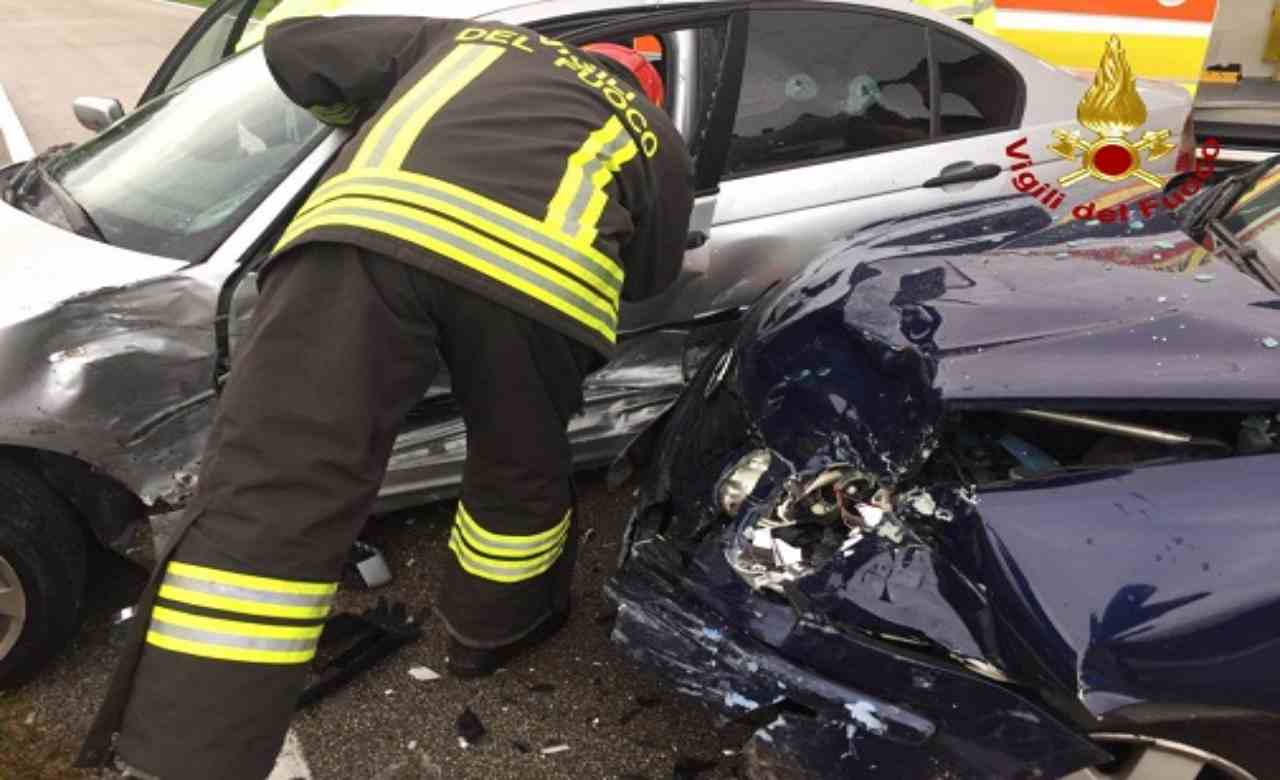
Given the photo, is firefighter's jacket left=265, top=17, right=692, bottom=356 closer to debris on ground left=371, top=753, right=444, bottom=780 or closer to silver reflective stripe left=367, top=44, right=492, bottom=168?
silver reflective stripe left=367, top=44, right=492, bottom=168

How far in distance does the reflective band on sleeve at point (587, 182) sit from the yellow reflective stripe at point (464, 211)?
0.04 meters

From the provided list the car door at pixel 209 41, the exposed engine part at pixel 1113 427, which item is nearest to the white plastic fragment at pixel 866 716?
the exposed engine part at pixel 1113 427

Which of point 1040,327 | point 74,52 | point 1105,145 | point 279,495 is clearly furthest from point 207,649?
point 74,52

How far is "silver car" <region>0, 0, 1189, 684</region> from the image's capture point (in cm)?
248

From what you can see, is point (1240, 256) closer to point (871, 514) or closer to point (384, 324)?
point (871, 514)

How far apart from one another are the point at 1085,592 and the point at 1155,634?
0.39 feet

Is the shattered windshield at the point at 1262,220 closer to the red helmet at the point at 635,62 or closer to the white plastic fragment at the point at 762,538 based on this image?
the white plastic fragment at the point at 762,538

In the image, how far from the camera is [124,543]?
266 centimetres

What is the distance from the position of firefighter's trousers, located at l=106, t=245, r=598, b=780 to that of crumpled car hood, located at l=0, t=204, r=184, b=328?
2.09 feet

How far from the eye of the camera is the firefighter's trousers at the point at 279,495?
1908 millimetres

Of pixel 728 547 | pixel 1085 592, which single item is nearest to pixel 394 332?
pixel 728 547

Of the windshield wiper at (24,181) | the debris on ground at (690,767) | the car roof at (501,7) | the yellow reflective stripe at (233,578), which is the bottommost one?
the debris on ground at (690,767)

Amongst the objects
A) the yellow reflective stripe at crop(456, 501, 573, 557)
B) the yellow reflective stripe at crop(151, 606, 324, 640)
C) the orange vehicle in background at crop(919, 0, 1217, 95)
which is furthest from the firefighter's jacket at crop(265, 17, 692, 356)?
the orange vehicle in background at crop(919, 0, 1217, 95)

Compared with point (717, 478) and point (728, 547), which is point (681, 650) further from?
point (717, 478)
